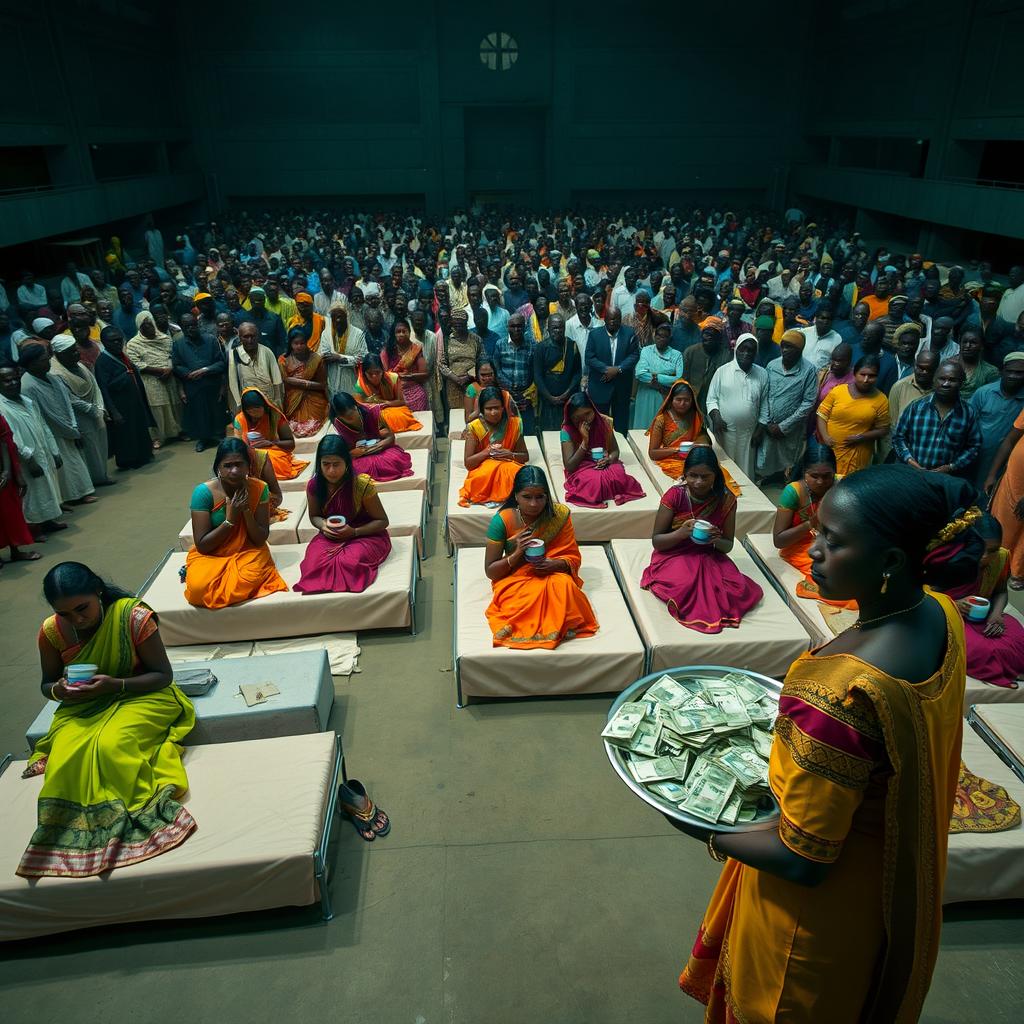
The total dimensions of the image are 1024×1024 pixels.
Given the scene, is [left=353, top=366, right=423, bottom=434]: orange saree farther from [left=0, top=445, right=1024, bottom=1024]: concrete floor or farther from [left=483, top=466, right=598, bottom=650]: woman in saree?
[left=0, top=445, right=1024, bottom=1024]: concrete floor

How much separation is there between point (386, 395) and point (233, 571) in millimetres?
3226

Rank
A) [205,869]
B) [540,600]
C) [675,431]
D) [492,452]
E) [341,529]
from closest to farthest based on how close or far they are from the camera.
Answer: [205,869], [540,600], [341,529], [492,452], [675,431]

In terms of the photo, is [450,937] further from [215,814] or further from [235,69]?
[235,69]

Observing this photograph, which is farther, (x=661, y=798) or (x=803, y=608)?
(x=803, y=608)

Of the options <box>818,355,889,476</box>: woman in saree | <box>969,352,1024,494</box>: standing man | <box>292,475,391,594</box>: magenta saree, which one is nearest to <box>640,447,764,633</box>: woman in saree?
<box>292,475,391,594</box>: magenta saree

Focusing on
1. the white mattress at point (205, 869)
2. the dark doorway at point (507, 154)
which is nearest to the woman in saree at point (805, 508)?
the white mattress at point (205, 869)

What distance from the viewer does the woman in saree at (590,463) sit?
6051 mm

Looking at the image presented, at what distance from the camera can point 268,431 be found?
6785 mm

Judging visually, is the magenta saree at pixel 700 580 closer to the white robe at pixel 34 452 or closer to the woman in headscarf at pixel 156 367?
the white robe at pixel 34 452

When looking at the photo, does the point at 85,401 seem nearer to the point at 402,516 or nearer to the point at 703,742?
the point at 402,516

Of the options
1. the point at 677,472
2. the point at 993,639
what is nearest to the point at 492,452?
the point at 677,472

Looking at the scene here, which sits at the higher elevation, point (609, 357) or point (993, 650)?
point (609, 357)

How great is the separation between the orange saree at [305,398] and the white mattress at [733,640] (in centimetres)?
444

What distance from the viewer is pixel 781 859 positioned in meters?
1.51
